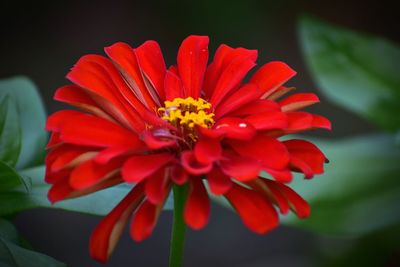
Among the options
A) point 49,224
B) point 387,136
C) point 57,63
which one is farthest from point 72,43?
point 387,136

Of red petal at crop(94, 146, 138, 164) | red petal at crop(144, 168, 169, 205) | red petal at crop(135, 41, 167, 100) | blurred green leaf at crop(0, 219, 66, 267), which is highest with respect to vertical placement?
red petal at crop(135, 41, 167, 100)

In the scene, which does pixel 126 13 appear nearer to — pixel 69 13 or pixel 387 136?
pixel 69 13

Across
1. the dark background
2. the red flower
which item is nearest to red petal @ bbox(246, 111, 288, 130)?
the red flower

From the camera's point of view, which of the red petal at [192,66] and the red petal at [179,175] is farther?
the red petal at [192,66]

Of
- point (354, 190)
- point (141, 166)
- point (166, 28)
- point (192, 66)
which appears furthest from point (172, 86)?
point (166, 28)

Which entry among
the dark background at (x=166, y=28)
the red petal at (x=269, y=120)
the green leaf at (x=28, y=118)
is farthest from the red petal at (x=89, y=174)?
the dark background at (x=166, y=28)

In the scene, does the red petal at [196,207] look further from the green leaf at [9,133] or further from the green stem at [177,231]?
the green leaf at [9,133]

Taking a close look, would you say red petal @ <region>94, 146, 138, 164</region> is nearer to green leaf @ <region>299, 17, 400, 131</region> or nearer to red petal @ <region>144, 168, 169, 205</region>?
red petal @ <region>144, 168, 169, 205</region>
